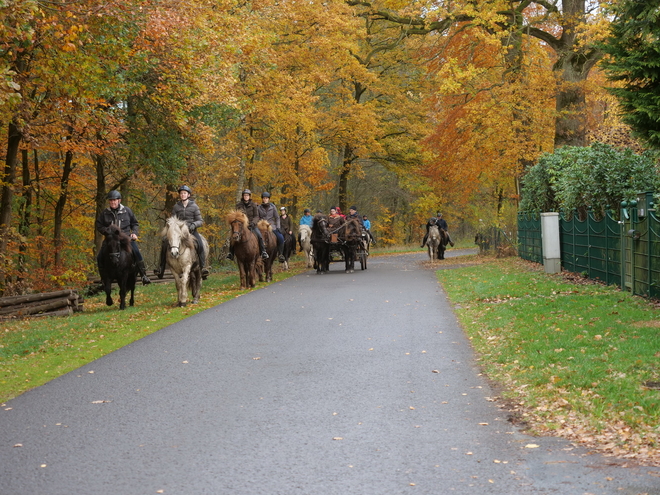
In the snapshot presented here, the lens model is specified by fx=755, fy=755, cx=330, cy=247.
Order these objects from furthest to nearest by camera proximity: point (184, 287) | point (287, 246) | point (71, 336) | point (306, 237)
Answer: point (306, 237) < point (287, 246) < point (184, 287) < point (71, 336)

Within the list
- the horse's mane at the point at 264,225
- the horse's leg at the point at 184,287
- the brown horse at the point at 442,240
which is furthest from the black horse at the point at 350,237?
the horse's leg at the point at 184,287

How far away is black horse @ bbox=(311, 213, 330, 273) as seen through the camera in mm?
26250

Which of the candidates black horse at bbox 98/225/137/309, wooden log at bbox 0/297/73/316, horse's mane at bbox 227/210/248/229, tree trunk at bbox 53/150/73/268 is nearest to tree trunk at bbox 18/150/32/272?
tree trunk at bbox 53/150/73/268

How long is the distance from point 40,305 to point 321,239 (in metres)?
10.7

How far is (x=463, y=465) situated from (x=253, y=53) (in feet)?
66.2

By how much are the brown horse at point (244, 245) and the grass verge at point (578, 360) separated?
22.1 ft

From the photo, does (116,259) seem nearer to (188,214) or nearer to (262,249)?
(188,214)

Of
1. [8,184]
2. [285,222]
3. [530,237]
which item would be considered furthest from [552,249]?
[8,184]

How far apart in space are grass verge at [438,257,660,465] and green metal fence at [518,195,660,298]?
38 centimetres

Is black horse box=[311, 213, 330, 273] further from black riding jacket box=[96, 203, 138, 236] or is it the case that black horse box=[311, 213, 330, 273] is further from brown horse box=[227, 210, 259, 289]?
black riding jacket box=[96, 203, 138, 236]

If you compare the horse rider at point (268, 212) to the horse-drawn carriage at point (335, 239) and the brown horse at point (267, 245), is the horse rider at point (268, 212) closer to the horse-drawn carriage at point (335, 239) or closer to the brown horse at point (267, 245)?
the brown horse at point (267, 245)

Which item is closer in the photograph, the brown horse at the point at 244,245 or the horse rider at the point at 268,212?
the brown horse at the point at 244,245

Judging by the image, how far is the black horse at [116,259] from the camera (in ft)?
54.7

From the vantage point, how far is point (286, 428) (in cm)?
652
